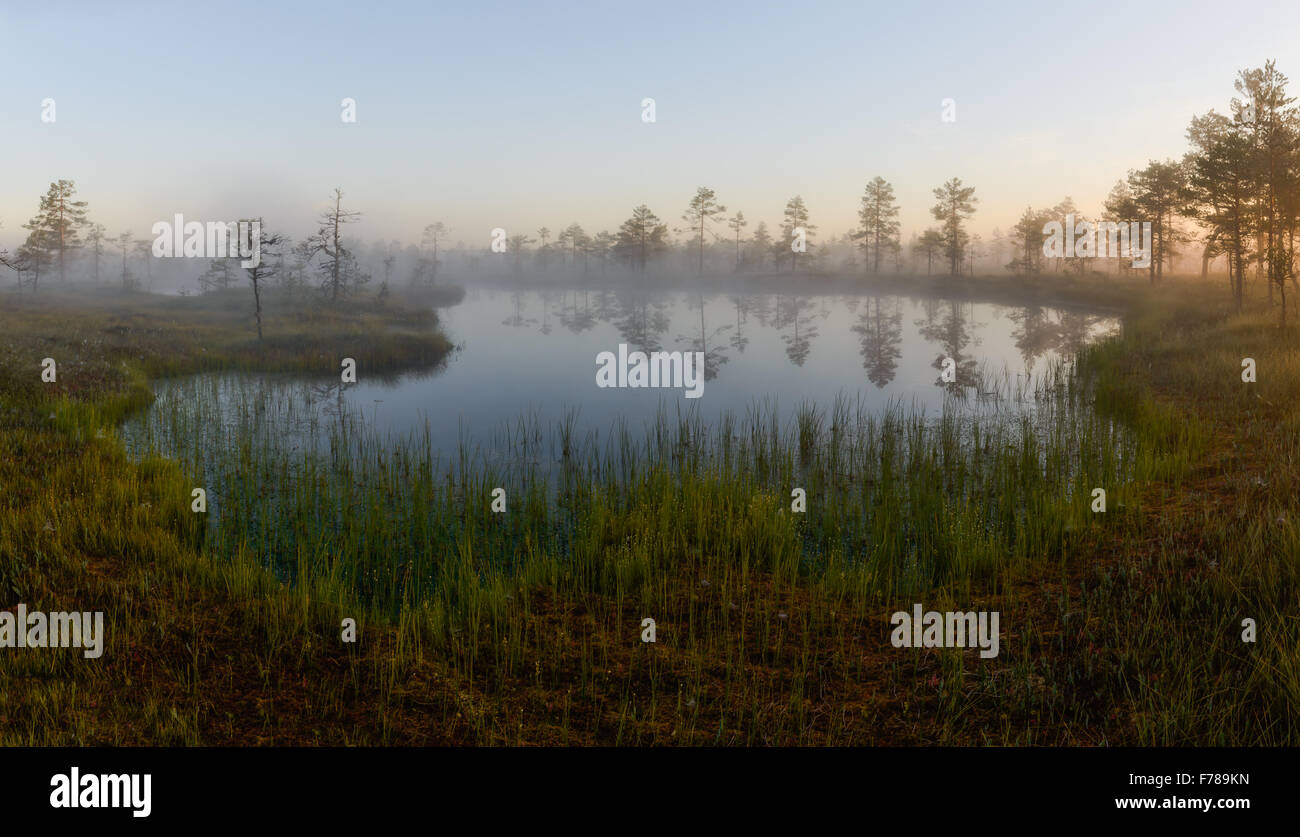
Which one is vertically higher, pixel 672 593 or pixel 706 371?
pixel 706 371

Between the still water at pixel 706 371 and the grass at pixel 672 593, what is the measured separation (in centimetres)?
430

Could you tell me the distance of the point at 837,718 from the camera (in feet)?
18.0

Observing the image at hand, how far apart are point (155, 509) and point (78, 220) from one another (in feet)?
329

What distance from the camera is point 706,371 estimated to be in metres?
29.8

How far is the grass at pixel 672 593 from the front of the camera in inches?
217

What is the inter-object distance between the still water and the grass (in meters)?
4.30

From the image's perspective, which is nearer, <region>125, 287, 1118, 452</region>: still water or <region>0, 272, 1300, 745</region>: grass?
<region>0, 272, 1300, 745</region>: grass

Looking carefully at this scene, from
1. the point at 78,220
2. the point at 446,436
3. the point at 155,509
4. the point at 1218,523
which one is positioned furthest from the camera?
the point at 78,220

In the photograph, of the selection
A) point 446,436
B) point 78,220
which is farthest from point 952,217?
point 78,220

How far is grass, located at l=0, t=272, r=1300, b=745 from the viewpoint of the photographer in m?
5.50

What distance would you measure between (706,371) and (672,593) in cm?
2229

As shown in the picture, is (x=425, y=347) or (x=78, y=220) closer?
(x=425, y=347)

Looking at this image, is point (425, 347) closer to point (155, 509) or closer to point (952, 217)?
point (155, 509)

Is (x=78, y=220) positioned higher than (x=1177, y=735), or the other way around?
(x=78, y=220)
